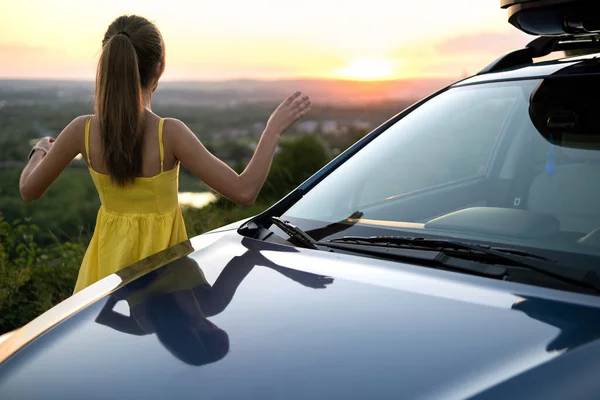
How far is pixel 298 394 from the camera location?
4.54 feet

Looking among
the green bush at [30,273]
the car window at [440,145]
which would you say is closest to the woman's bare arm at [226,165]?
the car window at [440,145]

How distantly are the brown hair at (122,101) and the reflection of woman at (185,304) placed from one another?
0.52 metres

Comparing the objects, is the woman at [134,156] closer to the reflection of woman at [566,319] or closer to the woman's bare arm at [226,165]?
the woman's bare arm at [226,165]

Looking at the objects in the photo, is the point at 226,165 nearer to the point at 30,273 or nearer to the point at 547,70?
the point at 547,70

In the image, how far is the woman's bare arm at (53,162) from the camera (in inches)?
105

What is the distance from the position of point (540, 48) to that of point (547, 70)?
0.37m

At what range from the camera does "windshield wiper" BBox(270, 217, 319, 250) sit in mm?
2166

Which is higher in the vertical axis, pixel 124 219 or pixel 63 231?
pixel 124 219

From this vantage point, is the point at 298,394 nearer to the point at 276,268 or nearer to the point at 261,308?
the point at 261,308

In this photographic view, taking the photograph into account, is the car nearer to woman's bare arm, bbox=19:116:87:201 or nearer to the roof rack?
the roof rack

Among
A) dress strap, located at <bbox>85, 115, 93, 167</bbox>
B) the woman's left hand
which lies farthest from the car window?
the woman's left hand

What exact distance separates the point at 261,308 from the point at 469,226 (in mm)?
667

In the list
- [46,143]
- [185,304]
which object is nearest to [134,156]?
[46,143]

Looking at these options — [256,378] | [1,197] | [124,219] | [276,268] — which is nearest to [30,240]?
[1,197]
